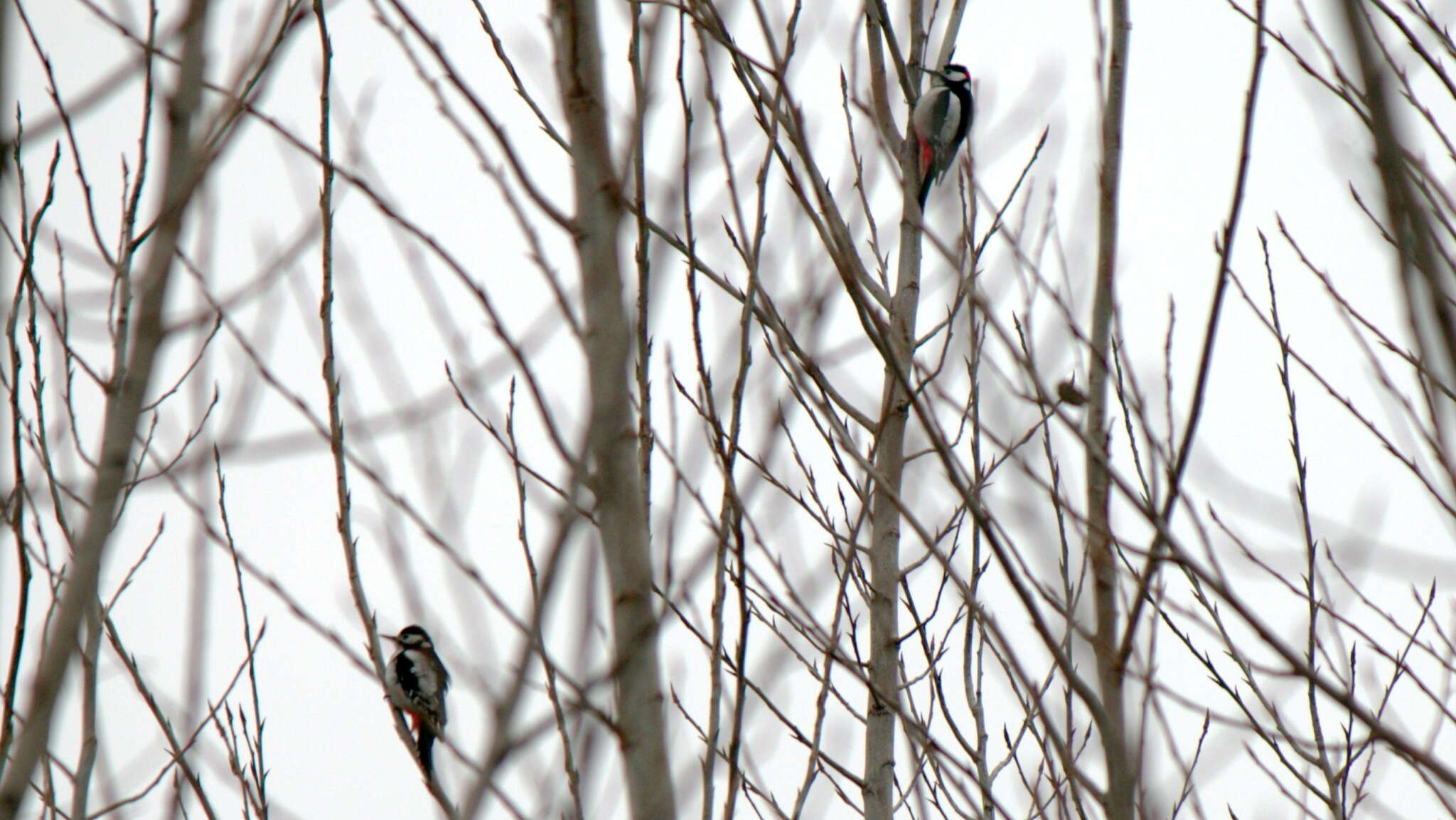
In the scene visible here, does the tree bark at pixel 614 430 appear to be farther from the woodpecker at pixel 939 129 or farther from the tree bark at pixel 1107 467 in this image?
the woodpecker at pixel 939 129

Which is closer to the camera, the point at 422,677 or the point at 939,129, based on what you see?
the point at 939,129

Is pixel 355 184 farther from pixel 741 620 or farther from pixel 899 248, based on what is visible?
pixel 899 248

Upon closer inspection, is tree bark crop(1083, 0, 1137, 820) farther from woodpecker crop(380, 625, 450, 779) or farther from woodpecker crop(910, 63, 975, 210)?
woodpecker crop(380, 625, 450, 779)

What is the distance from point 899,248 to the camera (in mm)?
3852

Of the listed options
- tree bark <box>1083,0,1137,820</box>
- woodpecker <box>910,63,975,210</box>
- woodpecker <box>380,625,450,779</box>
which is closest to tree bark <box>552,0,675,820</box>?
tree bark <box>1083,0,1137,820</box>

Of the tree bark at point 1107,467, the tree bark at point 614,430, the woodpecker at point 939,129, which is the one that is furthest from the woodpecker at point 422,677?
the tree bark at point 614,430

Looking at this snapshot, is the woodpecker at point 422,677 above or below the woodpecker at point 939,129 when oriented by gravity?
below

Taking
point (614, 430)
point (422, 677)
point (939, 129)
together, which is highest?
point (939, 129)

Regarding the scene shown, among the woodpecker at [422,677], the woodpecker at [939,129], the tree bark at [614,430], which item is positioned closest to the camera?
the tree bark at [614,430]

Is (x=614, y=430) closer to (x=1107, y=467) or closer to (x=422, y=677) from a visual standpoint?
(x=1107, y=467)

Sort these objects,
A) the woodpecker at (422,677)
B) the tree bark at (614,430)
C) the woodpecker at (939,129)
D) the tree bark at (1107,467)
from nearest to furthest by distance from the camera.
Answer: the tree bark at (614,430)
the tree bark at (1107,467)
the woodpecker at (939,129)
the woodpecker at (422,677)

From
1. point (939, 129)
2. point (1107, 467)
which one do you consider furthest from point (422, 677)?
point (1107, 467)

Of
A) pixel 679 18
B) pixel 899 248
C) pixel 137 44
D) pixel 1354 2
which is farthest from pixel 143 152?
pixel 899 248

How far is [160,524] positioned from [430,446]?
99 centimetres
